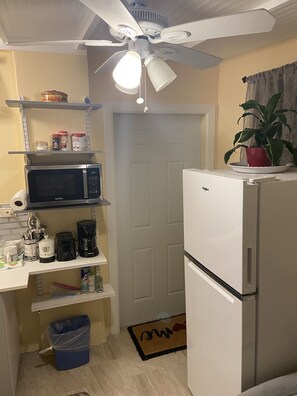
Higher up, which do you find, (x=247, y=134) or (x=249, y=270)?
(x=247, y=134)

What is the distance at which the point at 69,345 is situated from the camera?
7.92 ft

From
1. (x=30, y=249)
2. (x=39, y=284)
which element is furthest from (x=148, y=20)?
(x=39, y=284)

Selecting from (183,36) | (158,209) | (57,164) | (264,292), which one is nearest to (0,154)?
(57,164)

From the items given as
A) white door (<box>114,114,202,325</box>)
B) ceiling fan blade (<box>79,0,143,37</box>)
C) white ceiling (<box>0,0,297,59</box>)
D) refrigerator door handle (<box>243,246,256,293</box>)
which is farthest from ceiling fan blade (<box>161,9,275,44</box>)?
white door (<box>114,114,202,325</box>)

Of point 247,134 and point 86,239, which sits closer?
point 247,134

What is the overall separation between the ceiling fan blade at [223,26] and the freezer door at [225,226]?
588 millimetres

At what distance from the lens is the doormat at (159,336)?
262 centimetres

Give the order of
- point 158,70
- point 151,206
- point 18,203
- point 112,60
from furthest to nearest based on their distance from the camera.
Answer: point 151,206, point 18,203, point 112,60, point 158,70

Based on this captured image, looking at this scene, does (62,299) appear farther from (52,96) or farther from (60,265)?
(52,96)

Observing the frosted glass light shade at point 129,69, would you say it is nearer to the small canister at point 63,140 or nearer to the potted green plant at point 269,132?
the potted green plant at point 269,132

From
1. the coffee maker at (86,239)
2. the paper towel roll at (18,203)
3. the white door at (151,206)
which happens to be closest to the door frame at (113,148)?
the white door at (151,206)

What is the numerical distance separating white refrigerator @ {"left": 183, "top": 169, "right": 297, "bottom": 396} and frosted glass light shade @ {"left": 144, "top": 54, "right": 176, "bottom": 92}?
0.52 metres

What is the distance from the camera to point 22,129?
2.27m

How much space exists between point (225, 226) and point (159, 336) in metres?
1.72
